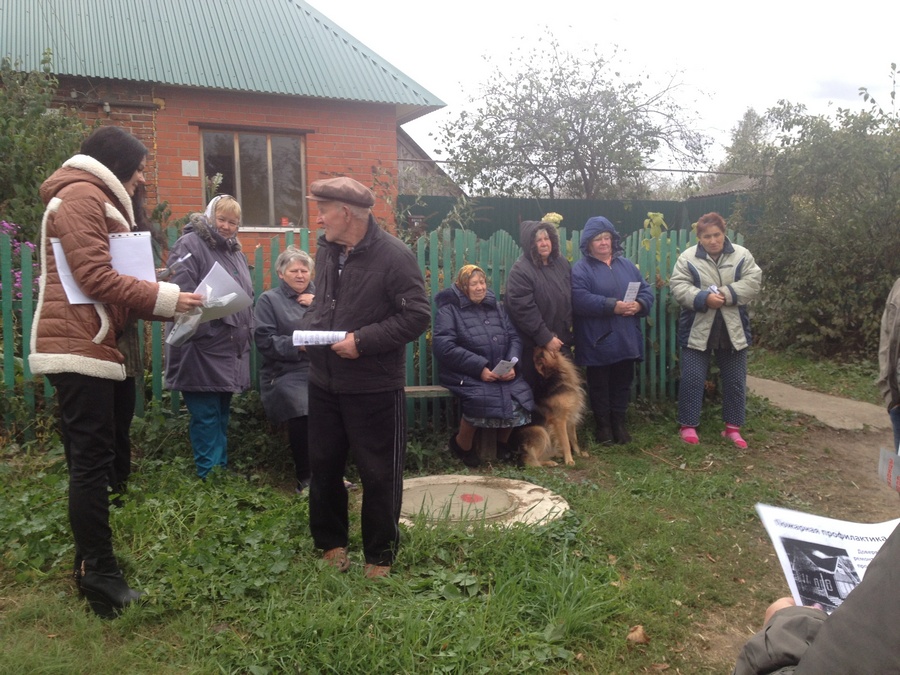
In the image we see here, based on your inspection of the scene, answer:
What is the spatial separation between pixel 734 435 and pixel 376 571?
3.92m

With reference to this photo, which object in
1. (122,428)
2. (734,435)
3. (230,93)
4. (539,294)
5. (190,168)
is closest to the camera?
(122,428)

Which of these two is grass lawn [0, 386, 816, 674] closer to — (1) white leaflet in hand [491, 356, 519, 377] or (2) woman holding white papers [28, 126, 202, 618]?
(2) woman holding white papers [28, 126, 202, 618]

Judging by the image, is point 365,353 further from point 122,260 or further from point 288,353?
point 288,353

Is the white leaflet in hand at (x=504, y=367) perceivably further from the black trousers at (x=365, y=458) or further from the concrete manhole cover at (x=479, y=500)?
the black trousers at (x=365, y=458)

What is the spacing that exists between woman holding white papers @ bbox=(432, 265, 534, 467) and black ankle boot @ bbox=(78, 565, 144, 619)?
2883 millimetres

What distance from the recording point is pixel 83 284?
2871 mm

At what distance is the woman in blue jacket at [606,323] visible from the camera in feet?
19.9

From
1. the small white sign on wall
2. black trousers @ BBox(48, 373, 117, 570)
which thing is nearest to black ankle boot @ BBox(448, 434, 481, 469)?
black trousers @ BBox(48, 373, 117, 570)

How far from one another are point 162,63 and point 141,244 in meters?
8.57

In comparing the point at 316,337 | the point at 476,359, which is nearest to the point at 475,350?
the point at 476,359

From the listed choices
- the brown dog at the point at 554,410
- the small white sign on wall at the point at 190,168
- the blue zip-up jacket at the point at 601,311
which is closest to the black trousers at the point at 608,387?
the blue zip-up jacket at the point at 601,311

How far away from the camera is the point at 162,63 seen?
10.4m

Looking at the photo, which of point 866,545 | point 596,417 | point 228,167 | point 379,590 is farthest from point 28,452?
point 228,167

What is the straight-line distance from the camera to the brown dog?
562 cm
